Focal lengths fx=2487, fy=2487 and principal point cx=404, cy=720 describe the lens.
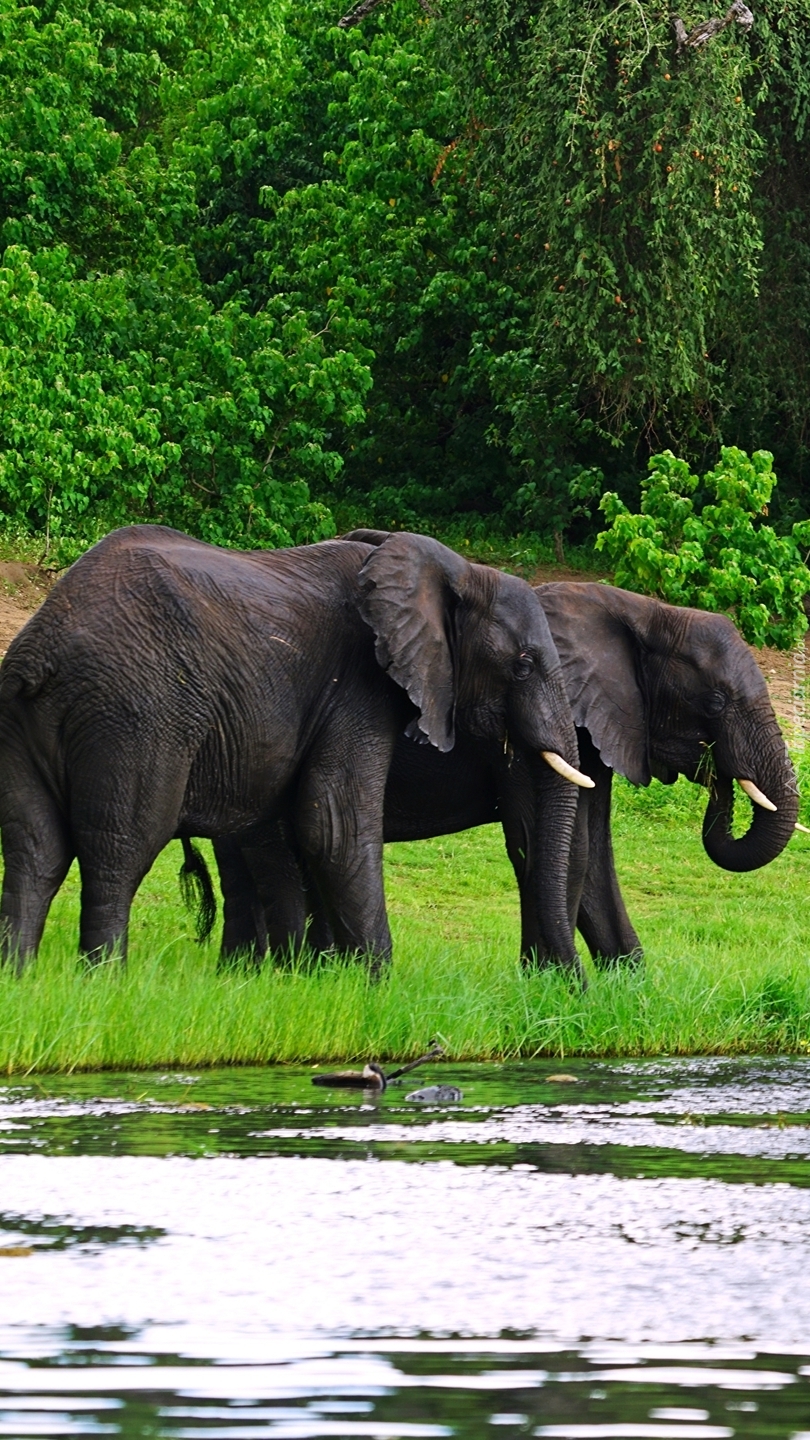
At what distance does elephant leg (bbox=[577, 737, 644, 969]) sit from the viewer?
40.5 ft

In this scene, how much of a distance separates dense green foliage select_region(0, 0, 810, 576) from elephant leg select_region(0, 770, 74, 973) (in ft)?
40.5

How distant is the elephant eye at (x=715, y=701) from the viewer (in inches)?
488

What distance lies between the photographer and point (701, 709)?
490 inches

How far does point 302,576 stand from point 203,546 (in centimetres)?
47

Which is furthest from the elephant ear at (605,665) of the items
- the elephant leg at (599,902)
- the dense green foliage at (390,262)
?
the dense green foliage at (390,262)

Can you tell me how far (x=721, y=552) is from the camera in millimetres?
21625

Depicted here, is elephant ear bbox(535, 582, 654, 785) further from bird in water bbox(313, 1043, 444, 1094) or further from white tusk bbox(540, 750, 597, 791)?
bird in water bbox(313, 1043, 444, 1094)

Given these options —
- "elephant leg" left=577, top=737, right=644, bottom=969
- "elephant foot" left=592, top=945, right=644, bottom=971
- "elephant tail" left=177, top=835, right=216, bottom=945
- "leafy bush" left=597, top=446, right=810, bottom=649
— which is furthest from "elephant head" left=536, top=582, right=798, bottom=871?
"leafy bush" left=597, top=446, right=810, bottom=649

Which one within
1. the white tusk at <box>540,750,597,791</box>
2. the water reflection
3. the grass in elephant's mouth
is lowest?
the water reflection

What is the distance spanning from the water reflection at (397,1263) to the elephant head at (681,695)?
428cm

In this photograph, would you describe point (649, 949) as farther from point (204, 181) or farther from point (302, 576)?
point (204, 181)

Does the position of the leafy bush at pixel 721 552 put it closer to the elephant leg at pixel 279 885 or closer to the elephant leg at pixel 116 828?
the elephant leg at pixel 279 885

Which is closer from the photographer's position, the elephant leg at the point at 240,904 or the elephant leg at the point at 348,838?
the elephant leg at the point at 348,838

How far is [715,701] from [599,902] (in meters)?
1.16
